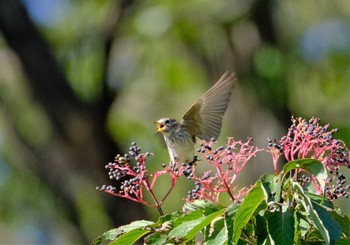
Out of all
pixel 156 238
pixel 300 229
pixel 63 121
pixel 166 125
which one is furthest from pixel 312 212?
pixel 63 121

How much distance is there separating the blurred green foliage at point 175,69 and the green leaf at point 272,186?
6109 millimetres

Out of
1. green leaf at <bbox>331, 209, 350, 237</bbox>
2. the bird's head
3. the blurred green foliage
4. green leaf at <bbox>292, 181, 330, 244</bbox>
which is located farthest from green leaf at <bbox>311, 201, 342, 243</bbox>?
the blurred green foliage

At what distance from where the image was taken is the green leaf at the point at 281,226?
7.88 ft

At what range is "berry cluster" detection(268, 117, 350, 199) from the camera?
2645 millimetres

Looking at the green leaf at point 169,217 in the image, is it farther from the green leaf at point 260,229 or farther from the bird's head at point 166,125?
the bird's head at point 166,125

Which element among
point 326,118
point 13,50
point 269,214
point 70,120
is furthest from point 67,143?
point 269,214

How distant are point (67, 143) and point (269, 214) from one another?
19.8 feet

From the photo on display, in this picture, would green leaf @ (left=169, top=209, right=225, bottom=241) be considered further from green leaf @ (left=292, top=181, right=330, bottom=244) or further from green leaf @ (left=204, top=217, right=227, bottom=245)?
green leaf @ (left=292, top=181, right=330, bottom=244)

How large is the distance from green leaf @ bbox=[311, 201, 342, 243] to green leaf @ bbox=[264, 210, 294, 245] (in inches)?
3.5

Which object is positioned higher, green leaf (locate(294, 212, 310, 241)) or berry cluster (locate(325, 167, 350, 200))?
berry cluster (locate(325, 167, 350, 200))

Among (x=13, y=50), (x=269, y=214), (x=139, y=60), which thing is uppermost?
(x=139, y=60)

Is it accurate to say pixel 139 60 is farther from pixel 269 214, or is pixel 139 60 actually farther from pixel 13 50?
pixel 269 214

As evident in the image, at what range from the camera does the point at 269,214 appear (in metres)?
2.49

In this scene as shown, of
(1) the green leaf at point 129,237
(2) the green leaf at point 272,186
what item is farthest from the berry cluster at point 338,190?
(1) the green leaf at point 129,237
